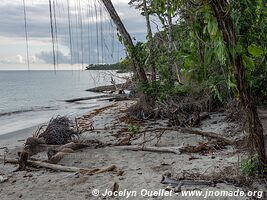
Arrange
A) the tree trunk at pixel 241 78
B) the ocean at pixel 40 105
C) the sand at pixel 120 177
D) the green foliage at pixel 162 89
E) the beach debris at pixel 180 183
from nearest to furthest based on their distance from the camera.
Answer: the tree trunk at pixel 241 78 < the beach debris at pixel 180 183 < the sand at pixel 120 177 < the green foliage at pixel 162 89 < the ocean at pixel 40 105

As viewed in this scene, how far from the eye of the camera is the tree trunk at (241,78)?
10.1ft

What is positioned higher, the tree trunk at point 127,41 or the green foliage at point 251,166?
Answer: the tree trunk at point 127,41

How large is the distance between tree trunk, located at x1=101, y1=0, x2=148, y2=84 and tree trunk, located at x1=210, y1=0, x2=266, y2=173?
860 cm

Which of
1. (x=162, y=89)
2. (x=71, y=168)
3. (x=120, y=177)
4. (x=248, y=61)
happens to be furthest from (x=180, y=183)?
(x=162, y=89)

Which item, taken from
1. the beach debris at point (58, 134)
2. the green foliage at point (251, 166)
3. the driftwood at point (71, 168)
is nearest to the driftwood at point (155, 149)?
the driftwood at point (71, 168)

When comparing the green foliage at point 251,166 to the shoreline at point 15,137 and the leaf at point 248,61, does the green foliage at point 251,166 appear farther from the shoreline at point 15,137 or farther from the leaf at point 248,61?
the shoreline at point 15,137

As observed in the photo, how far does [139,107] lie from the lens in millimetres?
12297

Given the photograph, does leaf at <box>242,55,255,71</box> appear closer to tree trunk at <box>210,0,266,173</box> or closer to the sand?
tree trunk at <box>210,0,266,173</box>

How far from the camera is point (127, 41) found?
12.2 meters

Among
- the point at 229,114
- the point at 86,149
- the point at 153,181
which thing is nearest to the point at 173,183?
the point at 153,181

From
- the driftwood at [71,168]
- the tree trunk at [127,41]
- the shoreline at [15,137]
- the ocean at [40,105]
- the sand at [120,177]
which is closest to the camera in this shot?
the sand at [120,177]

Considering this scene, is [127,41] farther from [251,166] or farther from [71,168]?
[251,166]

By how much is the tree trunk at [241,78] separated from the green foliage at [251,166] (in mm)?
62

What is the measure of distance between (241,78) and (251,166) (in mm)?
1261
